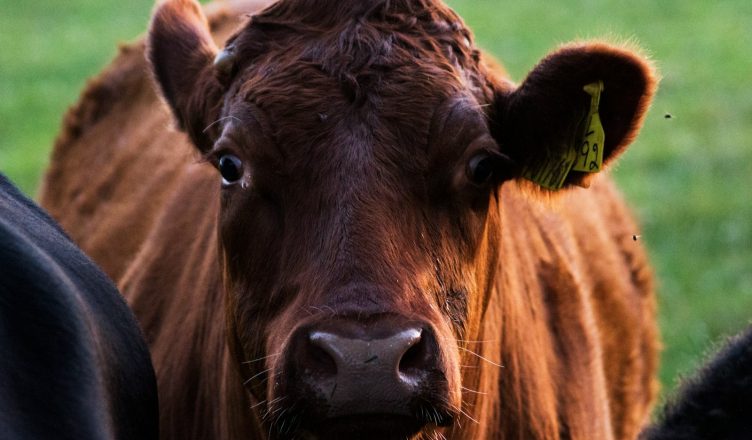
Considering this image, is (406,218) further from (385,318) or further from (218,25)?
(218,25)

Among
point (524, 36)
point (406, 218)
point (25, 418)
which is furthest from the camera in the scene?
point (524, 36)

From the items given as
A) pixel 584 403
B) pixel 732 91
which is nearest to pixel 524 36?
pixel 732 91

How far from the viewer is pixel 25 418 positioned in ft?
9.99

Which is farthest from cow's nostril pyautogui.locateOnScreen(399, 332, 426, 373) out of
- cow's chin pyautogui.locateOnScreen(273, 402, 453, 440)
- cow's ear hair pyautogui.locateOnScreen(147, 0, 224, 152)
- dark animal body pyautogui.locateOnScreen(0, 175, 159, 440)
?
cow's ear hair pyautogui.locateOnScreen(147, 0, 224, 152)

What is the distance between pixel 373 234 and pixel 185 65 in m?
1.17

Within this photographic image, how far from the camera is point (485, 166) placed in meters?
3.63

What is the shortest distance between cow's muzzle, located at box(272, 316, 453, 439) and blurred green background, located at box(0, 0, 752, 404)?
1339 millimetres

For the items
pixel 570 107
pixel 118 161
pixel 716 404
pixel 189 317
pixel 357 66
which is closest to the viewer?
pixel 716 404

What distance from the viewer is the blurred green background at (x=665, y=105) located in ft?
27.9

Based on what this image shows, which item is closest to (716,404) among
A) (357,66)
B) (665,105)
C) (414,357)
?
(414,357)

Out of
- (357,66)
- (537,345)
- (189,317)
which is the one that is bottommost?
(537,345)

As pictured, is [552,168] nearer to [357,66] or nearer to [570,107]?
[570,107]

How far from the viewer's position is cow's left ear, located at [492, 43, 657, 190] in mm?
3738

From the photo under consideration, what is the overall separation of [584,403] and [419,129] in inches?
60.6
